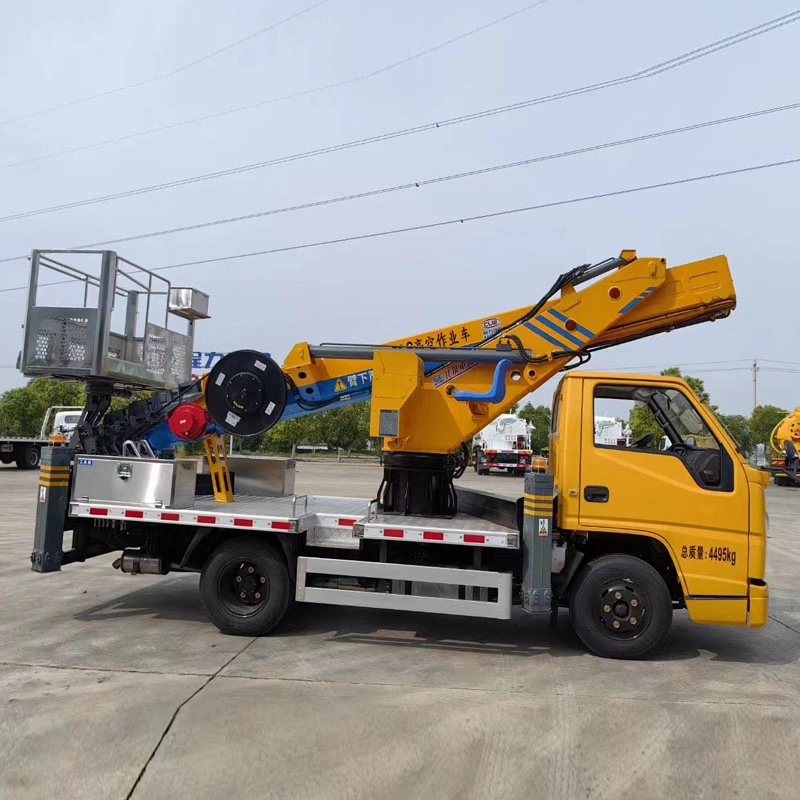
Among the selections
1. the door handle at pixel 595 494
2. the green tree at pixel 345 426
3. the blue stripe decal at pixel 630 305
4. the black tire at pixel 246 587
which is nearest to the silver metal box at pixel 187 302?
the black tire at pixel 246 587

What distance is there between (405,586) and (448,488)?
124cm

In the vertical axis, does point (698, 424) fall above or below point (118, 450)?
above

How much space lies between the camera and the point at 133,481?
21.0ft

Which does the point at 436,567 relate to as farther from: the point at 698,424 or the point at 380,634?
the point at 698,424

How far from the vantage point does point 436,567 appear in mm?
5984

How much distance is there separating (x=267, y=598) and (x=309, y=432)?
4889 cm

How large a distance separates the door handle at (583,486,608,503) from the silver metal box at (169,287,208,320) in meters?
5.05

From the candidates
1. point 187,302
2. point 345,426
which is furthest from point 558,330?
point 345,426

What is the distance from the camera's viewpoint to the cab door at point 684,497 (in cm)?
559

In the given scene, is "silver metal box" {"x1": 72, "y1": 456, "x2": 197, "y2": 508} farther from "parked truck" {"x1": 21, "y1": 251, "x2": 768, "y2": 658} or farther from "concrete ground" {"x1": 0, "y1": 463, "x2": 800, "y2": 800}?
"concrete ground" {"x1": 0, "y1": 463, "x2": 800, "y2": 800}

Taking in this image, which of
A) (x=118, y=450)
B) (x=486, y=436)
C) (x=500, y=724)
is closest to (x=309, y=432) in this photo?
(x=486, y=436)

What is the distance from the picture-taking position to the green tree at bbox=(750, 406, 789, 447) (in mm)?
61250

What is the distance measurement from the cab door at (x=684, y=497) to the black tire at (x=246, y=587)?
2.81 meters

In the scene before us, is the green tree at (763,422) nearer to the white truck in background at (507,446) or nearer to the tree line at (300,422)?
the tree line at (300,422)
